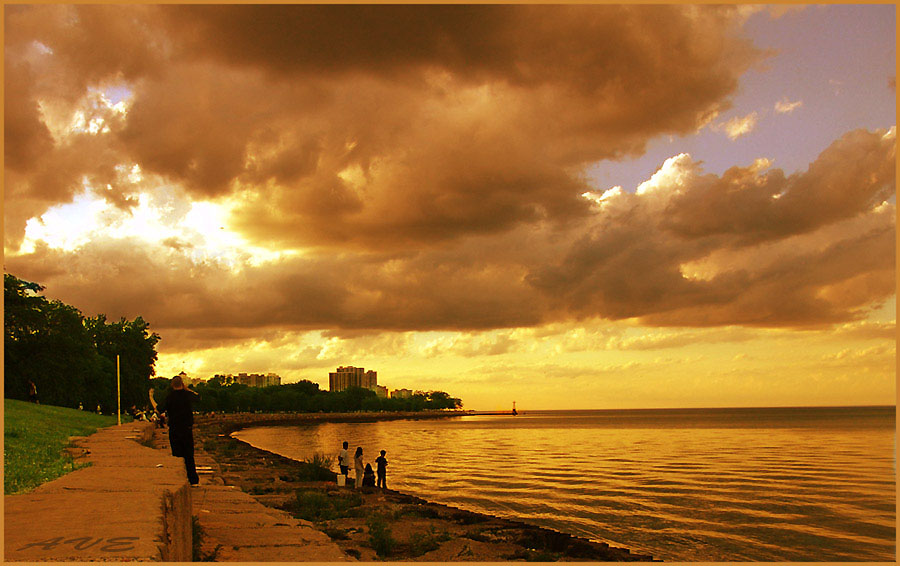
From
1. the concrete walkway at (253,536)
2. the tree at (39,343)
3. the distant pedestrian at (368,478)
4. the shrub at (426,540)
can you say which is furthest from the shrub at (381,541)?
the tree at (39,343)

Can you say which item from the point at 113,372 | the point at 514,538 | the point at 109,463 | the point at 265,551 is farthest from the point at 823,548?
the point at 113,372

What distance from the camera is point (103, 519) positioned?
5.96 meters

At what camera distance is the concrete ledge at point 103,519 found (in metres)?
5.03

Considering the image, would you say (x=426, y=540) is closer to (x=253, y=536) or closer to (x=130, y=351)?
(x=253, y=536)

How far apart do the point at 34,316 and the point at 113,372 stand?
68.8ft

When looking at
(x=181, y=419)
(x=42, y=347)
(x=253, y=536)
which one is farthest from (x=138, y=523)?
(x=42, y=347)

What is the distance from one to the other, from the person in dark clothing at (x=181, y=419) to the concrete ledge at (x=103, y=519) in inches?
64.9

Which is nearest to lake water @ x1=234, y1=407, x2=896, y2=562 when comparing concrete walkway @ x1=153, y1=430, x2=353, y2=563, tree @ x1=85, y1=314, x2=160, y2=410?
concrete walkway @ x1=153, y1=430, x2=353, y2=563

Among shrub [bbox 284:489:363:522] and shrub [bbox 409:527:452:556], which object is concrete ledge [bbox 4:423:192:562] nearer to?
shrub [bbox 409:527:452:556]

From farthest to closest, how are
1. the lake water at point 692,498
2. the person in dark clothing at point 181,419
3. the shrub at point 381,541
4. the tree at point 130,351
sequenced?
the tree at point 130,351 < the lake water at point 692,498 < the shrub at point 381,541 < the person in dark clothing at point 181,419

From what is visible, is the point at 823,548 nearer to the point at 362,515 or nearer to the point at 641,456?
the point at 362,515

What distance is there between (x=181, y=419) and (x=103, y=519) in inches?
210

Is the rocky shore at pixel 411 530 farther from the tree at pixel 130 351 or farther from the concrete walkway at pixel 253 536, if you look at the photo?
the tree at pixel 130 351

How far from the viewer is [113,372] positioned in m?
67.8
